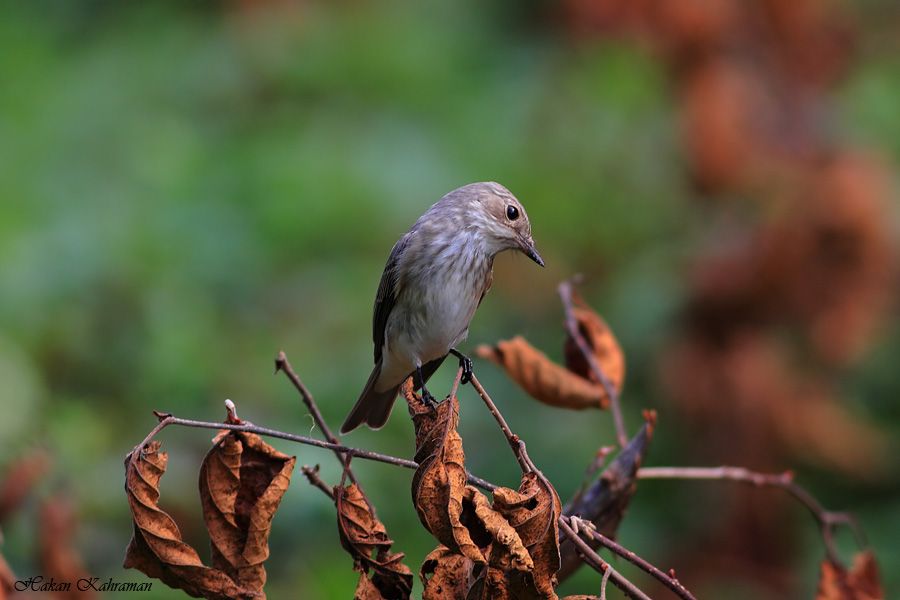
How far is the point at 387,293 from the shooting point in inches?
149

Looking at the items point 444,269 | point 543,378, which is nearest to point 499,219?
point 444,269

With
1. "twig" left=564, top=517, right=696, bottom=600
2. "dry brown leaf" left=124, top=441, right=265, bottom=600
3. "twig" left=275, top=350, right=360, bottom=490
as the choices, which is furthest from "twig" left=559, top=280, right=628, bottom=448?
"dry brown leaf" left=124, top=441, right=265, bottom=600

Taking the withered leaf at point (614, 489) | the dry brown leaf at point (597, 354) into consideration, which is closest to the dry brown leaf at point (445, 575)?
the withered leaf at point (614, 489)

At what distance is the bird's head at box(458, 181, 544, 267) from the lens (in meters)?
3.61

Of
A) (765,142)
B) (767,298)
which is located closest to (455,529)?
(767,298)

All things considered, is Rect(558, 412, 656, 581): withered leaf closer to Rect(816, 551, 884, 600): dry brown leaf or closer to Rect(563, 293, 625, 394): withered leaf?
Rect(563, 293, 625, 394): withered leaf

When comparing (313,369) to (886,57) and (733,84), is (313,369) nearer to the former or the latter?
(733,84)

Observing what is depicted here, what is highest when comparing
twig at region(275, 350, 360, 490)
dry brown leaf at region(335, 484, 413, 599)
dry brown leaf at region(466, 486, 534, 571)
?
twig at region(275, 350, 360, 490)

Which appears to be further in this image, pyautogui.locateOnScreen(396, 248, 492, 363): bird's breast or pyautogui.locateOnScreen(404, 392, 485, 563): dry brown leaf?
pyautogui.locateOnScreen(396, 248, 492, 363): bird's breast

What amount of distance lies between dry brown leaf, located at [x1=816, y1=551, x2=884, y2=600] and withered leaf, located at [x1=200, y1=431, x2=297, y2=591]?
1.28 m

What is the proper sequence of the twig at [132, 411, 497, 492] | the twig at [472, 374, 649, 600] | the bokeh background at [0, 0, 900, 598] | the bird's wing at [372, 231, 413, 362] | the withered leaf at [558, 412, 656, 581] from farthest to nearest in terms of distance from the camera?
1. the bokeh background at [0, 0, 900, 598]
2. the bird's wing at [372, 231, 413, 362]
3. the withered leaf at [558, 412, 656, 581]
4. the twig at [472, 374, 649, 600]
5. the twig at [132, 411, 497, 492]

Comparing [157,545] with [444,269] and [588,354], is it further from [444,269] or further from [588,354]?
[444,269]

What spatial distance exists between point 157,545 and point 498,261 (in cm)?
516

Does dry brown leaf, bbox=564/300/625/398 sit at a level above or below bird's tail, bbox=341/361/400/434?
above
